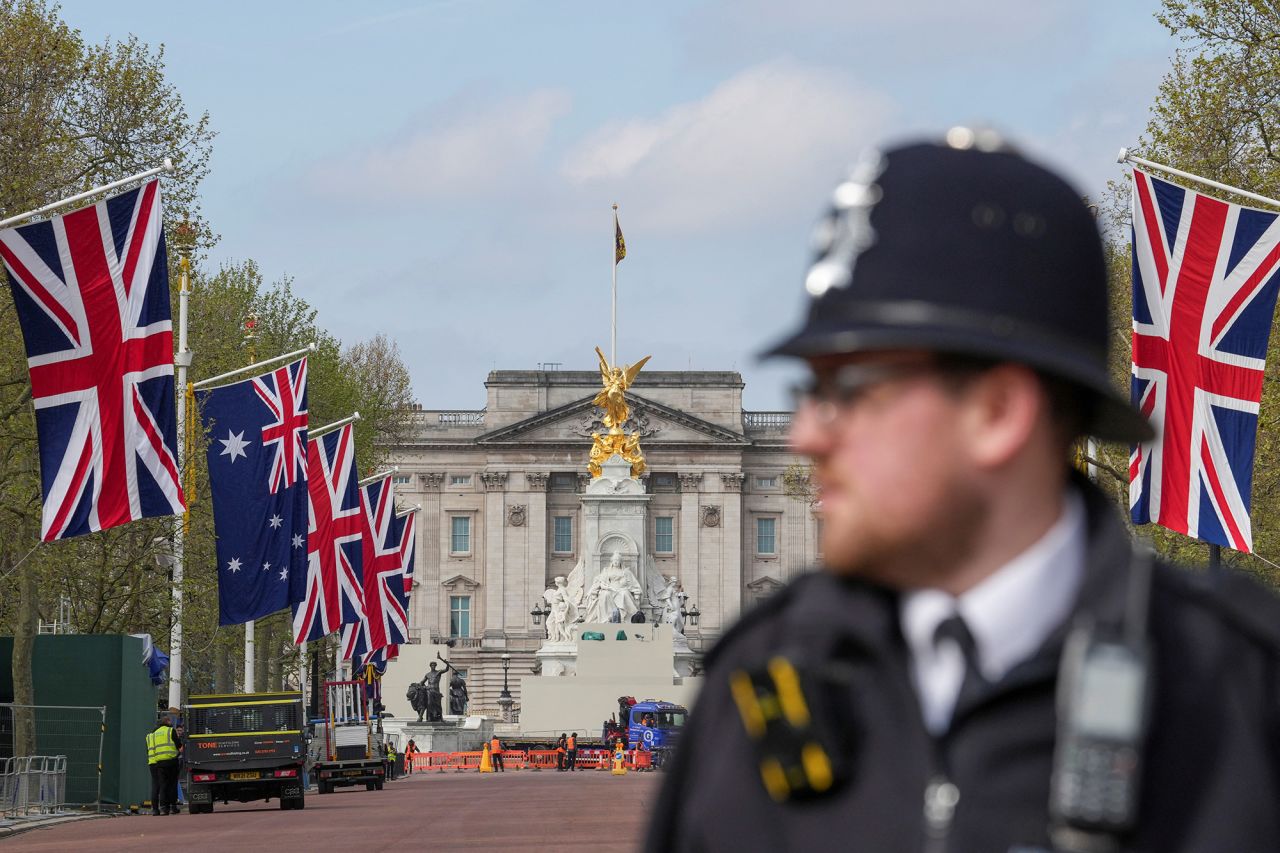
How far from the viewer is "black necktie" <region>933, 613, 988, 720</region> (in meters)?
2.06

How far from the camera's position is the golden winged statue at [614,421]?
86.9 metres

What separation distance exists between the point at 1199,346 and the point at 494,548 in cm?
10683

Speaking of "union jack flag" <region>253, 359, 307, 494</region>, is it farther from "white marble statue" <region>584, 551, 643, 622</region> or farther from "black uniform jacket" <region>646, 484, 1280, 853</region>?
"white marble statue" <region>584, 551, 643, 622</region>

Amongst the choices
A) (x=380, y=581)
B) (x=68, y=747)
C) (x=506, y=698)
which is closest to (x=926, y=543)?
(x=68, y=747)

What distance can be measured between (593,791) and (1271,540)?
13573 mm

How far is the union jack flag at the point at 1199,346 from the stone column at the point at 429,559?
106 m

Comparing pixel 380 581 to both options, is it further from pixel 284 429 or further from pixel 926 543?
pixel 926 543

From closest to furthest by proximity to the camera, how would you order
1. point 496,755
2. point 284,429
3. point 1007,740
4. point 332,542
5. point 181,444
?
point 1007,740 < point 284,429 < point 332,542 < point 181,444 < point 496,755

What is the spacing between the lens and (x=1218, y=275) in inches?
818

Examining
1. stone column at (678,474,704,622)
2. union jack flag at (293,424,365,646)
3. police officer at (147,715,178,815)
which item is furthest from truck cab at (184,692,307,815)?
stone column at (678,474,704,622)

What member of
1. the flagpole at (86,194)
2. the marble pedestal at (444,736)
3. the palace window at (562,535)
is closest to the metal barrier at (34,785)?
the flagpole at (86,194)

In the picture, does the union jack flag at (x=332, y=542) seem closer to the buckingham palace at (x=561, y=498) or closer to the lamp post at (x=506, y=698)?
the lamp post at (x=506, y=698)

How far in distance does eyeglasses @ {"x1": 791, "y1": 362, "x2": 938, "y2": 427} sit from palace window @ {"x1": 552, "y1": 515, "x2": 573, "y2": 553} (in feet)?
412

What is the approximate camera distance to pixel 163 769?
3506cm
